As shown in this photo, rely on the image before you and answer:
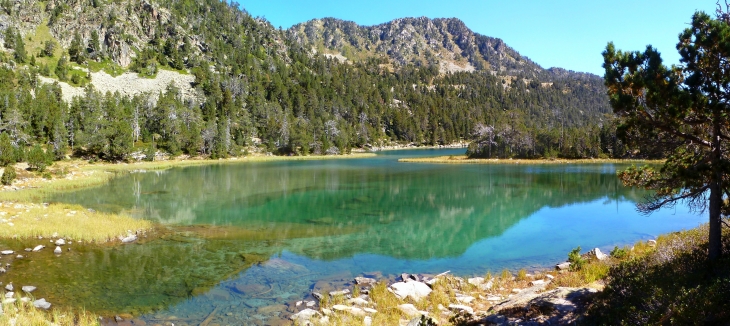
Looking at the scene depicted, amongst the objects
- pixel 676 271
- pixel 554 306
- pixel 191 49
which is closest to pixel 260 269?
pixel 554 306

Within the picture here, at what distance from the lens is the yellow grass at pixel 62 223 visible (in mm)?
20359

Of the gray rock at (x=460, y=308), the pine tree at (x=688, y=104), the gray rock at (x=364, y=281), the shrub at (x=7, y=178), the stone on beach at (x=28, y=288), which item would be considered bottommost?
the gray rock at (x=364, y=281)

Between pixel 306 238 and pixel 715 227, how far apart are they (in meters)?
18.2

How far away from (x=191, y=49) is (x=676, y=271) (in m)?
179

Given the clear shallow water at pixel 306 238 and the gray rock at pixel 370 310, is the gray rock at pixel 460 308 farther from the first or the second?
the clear shallow water at pixel 306 238

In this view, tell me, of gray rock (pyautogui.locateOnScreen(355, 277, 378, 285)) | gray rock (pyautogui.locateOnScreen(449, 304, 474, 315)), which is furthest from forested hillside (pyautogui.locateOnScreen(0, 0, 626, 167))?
gray rock (pyautogui.locateOnScreen(449, 304, 474, 315))

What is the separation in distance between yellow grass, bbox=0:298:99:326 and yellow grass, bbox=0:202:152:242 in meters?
9.96

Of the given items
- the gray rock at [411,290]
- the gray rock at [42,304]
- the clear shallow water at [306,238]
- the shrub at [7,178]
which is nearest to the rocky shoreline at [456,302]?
the gray rock at [411,290]

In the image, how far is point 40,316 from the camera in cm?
1029

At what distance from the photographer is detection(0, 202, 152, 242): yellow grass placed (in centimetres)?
2036

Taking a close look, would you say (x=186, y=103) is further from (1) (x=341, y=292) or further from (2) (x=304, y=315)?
(2) (x=304, y=315)

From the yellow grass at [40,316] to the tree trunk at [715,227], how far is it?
15.9 meters

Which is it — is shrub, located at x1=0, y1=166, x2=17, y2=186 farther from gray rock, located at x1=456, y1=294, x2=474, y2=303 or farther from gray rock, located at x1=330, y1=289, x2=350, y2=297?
gray rock, located at x1=456, y1=294, x2=474, y2=303

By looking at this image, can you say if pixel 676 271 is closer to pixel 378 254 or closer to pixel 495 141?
pixel 378 254
